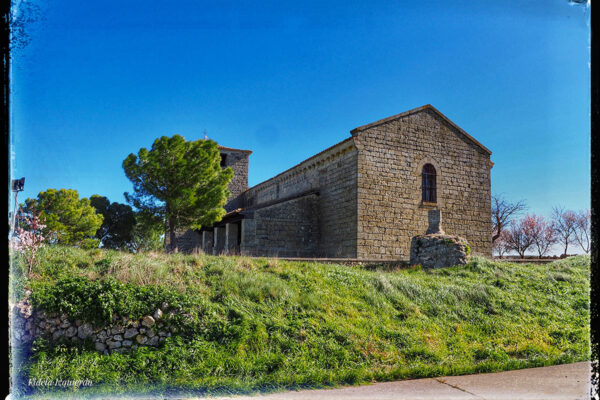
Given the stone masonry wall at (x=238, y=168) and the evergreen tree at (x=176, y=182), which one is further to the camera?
the stone masonry wall at (x=238, y=168)

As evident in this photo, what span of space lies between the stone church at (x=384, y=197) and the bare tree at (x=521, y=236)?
22865 millimetres

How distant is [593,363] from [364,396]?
2.99 m

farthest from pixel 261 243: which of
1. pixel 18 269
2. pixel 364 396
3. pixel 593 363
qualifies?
pixel 593 363

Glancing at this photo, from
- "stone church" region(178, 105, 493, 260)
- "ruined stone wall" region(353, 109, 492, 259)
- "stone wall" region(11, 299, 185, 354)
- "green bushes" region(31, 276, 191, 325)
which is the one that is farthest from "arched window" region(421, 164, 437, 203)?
"stone wall" region(11, 299, 185, 354)

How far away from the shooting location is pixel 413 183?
18766 mm

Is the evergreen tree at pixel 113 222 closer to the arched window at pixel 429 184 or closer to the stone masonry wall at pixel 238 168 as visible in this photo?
the stone masonry wall at pixel 238 168

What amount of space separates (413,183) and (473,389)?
13.8 m

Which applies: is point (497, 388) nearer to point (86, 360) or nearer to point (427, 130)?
point (86, 360)

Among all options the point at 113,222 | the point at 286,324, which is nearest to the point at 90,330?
the point at 286,324

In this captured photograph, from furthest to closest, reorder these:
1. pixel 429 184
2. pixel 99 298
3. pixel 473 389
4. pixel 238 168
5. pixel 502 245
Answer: pixel 502 245
pixel 238 168
pixel 429 184
pixel 99 298
pixel 473 389

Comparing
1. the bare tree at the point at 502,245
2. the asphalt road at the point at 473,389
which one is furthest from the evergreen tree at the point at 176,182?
the bare tree at the point at 502,245

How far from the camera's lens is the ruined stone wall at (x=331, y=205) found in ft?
58.2

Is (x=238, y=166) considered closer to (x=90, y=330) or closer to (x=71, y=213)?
(x=71, y=213)

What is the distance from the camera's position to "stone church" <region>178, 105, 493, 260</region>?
17656 millimetres
